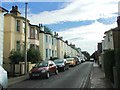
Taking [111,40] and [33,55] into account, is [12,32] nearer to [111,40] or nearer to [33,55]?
[33,55]

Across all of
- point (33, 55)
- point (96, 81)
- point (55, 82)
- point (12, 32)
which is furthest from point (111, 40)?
point (55, 82)

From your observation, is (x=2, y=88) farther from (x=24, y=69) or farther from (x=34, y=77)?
(x=24, y=69)

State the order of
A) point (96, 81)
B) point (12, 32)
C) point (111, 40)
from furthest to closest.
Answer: point (111, 40) < point (12, 32) < point (96, 81)

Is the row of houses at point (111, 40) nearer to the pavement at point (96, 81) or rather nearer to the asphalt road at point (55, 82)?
the pavement at point (96, 81)

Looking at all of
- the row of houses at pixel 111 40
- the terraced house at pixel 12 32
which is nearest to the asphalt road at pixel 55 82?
the row of houses at pixel 111 40

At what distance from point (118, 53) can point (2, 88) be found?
5.90 m

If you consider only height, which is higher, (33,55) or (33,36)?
(33,36)

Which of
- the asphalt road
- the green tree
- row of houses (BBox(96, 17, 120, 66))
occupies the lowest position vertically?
the asphalt road

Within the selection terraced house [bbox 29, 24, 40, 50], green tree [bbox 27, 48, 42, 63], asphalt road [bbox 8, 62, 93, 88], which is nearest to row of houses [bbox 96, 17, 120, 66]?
asphalt road [bbox 8, 62, 93, 88]

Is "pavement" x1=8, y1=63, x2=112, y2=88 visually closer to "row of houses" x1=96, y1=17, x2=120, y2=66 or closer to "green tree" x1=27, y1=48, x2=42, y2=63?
"row of houses" x1=96, y1=17, x2=120, y2=66

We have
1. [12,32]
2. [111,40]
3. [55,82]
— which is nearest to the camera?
[55,82]

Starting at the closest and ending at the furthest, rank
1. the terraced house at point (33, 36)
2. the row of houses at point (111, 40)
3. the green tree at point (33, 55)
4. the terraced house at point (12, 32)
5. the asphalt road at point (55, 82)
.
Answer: the asphalt road at point (55, 82)
the row of houses at point (111, 40)
the green tree at point (33, 55)
the terraced house at point (12, 32)
the terraced house at point (33, 36)

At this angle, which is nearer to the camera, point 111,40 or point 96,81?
point 96,81

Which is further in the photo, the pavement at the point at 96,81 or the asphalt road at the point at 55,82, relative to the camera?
the asphalt road at the point at 55,82
